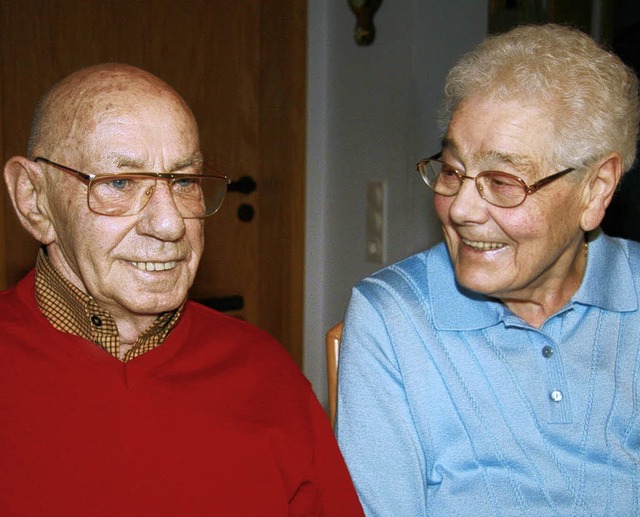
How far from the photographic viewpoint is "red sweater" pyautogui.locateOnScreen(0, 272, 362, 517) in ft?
3.68

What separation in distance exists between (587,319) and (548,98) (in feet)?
1.48

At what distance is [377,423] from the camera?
55.1 inches

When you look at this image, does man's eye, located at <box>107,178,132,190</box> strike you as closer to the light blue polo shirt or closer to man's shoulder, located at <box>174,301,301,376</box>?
man's shoulder, located at <box>174,301,301,376</box>

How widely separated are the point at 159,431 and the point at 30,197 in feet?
1.45

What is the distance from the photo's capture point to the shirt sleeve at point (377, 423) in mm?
1379

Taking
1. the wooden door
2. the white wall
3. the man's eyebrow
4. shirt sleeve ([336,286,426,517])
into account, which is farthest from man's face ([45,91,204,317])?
the white wall

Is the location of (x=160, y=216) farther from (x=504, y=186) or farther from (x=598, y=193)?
(x=598, y=193)

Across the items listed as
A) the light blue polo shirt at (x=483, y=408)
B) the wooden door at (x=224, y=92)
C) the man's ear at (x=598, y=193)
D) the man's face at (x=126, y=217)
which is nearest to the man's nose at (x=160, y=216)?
the man's face at (x=126, y=217)

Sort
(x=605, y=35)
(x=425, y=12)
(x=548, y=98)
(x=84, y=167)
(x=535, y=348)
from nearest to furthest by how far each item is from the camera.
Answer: (x=84, y=167) < (x=548, y=98) < (x=535, y=348) < (x=425, y=12) < (x=605, y=35)

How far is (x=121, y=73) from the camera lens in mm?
1220

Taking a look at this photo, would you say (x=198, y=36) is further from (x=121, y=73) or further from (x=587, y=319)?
(x=587, y=319)

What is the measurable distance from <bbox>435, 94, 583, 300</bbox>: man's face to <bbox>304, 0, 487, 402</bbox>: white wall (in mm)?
1047

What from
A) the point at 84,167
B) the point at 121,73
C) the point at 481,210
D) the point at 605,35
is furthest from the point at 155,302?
the point at 605,35

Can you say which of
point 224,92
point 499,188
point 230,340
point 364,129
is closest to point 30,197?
point 230,340
